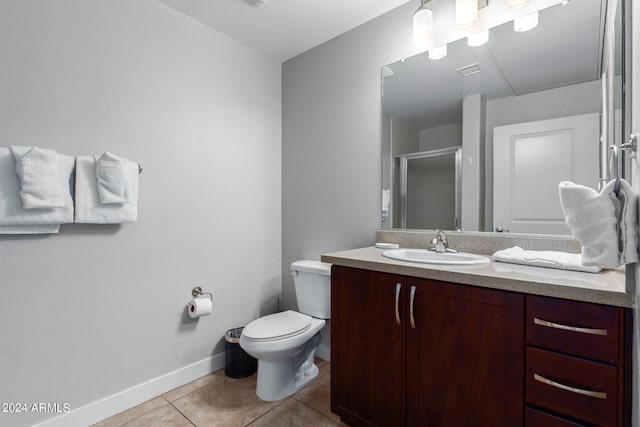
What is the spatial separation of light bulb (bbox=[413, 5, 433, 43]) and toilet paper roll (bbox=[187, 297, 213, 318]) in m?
2.06

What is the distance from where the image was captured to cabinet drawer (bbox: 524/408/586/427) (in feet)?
3.06

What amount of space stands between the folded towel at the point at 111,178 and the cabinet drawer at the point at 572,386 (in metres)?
1.93

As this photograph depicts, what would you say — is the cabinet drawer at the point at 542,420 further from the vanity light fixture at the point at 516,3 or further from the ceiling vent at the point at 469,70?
the vanity light fixture at the point at 516,3

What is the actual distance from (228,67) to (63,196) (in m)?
1.37

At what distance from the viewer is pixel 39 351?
56.6 inches

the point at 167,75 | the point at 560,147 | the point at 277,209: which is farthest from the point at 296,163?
the point at 560,147

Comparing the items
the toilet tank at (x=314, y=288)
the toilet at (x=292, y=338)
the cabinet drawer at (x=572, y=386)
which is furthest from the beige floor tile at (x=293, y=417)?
the cabinet drawer at (x=572, y=386)

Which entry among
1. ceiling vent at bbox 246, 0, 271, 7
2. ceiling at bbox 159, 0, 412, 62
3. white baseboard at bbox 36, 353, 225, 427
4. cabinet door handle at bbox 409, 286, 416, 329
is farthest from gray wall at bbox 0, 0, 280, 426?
cabinet door handle at bbox 409, 286, 416, 329

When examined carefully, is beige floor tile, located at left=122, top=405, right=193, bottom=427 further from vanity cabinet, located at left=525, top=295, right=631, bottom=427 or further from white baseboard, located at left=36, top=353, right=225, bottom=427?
vanity cabinet, located at left=525, top=295, right=631, bottom=427

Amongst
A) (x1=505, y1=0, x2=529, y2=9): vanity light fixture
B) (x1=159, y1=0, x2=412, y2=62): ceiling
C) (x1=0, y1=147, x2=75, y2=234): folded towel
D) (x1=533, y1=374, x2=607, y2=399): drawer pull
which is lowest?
(x1=533, y1=374, x2=607, y2=399): drawer pull

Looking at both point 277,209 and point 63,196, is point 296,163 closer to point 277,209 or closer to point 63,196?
point 277,209

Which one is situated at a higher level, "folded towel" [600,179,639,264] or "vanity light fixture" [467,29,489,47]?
"vanity light fixture" [467,29,489,47]

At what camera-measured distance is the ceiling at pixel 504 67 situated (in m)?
1.36

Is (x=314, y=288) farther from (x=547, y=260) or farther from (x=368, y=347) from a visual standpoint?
(x=547, y=260)
